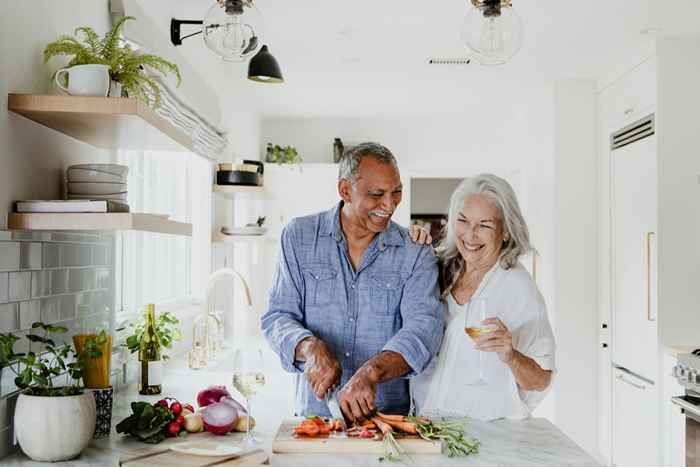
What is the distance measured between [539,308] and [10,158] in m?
1.47

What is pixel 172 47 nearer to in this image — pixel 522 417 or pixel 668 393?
pixel 522 417

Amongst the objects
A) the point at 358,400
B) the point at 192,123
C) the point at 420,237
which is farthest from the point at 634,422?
the point at 358,400

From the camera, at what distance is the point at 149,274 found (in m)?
3.91

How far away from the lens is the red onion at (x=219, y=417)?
1.97 m

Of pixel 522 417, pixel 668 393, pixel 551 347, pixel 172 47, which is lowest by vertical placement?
pixel 668 393

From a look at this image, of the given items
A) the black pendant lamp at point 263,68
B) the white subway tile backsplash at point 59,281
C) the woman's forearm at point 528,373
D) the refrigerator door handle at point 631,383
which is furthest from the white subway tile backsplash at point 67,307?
the refrigerator door handle at point 631,383

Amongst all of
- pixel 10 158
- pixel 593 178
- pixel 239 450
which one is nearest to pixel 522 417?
pixel 239 450

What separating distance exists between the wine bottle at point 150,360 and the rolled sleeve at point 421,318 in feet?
3.28

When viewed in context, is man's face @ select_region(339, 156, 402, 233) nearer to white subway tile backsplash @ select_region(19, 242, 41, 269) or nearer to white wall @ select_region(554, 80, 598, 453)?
white subway tile backsplash @ select_region(19, 242, 41, 269)

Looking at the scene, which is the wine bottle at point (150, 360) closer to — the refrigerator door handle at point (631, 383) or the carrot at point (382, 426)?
the carrot at point (382, 426)

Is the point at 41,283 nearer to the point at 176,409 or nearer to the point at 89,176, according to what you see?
the point at 89,176

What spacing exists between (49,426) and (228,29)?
1.18m

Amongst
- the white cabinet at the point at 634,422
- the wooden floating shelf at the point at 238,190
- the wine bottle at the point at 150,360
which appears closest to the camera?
the wine bottle at the point at 150,360

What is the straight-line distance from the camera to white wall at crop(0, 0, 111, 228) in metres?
1.92
